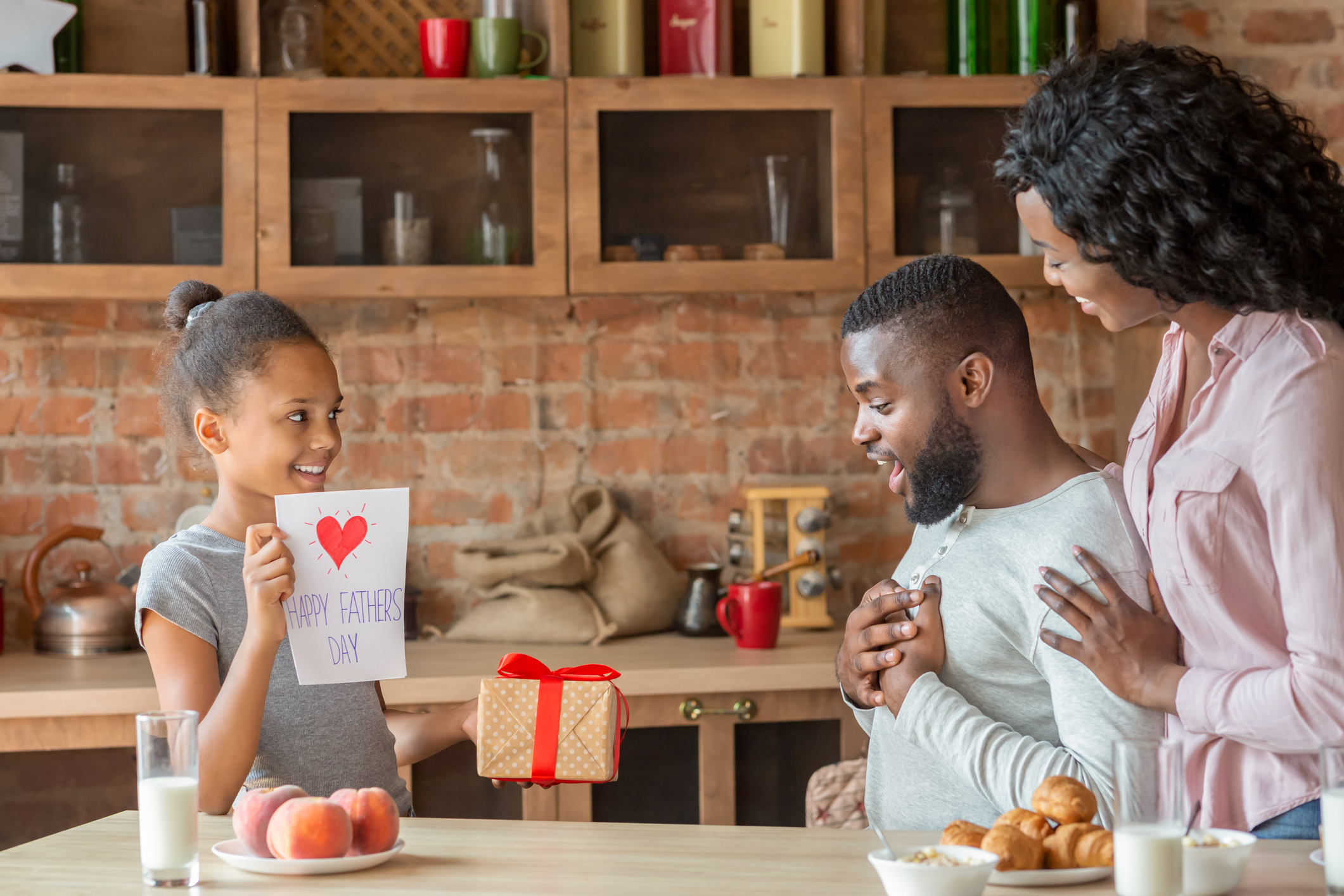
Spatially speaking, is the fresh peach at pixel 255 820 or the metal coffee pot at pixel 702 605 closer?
the fresh peach at pixel 255 820

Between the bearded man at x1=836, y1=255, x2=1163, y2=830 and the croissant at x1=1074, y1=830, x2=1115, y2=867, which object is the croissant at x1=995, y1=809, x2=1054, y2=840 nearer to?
the croissant at x1=1074, y1=830, x2=1115, y2=867

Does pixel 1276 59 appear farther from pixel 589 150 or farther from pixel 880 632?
pixel 880 632

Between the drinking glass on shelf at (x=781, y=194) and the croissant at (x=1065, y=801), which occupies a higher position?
the drinking glass on shelf at (x=781, y=194)

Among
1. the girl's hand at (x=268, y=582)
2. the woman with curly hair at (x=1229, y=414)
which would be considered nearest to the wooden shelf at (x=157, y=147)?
the girl's hand at (x=268, y=582)

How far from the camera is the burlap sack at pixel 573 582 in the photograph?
103 inches

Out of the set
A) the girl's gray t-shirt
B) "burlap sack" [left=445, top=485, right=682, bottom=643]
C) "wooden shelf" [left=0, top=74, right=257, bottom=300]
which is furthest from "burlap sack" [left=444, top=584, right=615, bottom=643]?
the girl's gray t-shirt

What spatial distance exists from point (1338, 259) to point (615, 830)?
0.88 metres

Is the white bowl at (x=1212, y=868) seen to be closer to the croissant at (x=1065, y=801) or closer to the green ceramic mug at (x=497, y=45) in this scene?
the croissant at (x=1065, y=801)

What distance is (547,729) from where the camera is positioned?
4.34 ft

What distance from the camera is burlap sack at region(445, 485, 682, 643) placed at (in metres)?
2.62

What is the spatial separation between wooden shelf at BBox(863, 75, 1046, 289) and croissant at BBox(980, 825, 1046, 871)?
170 centimetres

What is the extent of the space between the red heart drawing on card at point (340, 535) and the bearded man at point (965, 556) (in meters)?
0.56

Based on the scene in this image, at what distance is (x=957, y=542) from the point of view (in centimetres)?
141

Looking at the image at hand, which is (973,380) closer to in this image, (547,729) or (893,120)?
(547,729)
